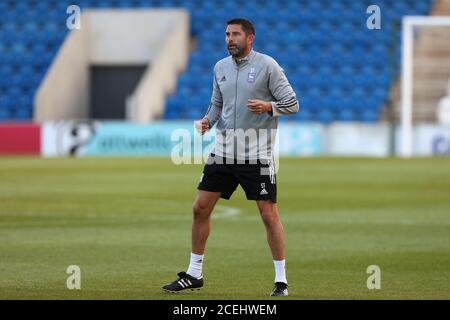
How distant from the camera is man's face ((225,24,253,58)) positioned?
9812 mm

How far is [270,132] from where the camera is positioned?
10000 millimetres

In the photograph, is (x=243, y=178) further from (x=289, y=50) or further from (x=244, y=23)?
(x=289, y=50)

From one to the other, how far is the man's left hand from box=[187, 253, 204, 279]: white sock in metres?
1.46

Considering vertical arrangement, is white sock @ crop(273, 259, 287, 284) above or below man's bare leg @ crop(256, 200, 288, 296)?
below

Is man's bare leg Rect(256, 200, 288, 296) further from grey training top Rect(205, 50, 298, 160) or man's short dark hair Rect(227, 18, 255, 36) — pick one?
man's short dark hair Rect(227, 18, 255, 36)

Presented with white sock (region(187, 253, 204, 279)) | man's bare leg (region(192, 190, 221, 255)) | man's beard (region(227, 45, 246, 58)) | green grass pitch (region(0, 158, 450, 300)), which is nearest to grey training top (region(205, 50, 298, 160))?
man's beard (region(227, 45, 246, 58))

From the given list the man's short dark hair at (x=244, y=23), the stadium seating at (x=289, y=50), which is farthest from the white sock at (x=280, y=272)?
the stadium seating at (x=289, y=50)

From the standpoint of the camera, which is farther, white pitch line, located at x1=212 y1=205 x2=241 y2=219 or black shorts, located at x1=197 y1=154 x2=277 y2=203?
white pitch line, located at x1=212 y1=205 x2=241 y2=219

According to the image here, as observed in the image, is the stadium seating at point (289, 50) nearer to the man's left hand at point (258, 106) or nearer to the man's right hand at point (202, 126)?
the man's right hand at point (202, 126)

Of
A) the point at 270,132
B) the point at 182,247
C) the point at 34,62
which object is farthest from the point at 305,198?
the point at 34,62

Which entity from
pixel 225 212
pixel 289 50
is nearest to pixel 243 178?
pixel 225 212

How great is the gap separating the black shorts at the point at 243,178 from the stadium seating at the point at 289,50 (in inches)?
1162

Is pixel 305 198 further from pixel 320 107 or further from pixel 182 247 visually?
pixel 320 107

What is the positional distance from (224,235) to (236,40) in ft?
18.3
